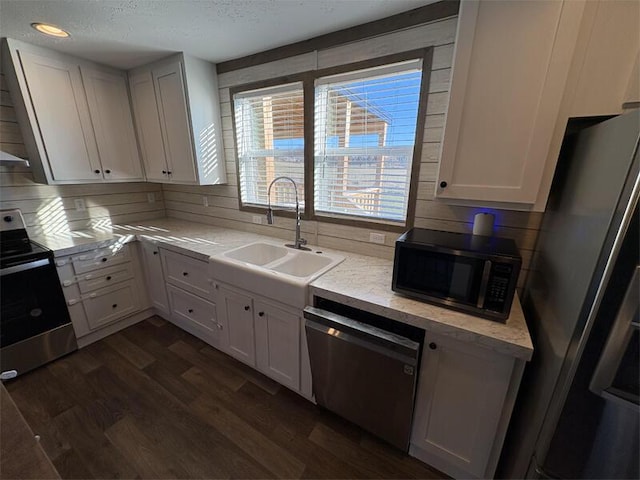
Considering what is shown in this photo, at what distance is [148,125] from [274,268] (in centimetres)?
194

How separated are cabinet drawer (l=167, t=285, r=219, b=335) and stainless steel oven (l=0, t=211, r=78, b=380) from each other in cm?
76

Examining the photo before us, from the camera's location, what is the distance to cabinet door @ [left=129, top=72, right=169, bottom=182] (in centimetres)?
233

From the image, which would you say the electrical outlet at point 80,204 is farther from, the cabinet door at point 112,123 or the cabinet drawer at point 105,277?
the cabinet drawer at point 105,277

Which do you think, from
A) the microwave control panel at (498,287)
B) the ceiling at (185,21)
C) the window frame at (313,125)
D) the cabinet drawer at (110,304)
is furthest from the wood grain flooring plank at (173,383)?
the ceiling at (185,21)

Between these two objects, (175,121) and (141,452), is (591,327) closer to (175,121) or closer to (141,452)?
(141,452)

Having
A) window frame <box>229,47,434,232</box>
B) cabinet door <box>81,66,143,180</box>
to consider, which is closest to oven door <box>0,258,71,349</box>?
cabinet door <box>81,66,143,180</box>

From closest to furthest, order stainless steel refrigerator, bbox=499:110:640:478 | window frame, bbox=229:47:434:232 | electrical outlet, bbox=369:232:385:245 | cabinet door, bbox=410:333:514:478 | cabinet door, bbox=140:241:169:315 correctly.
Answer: stainless steel refrigerator, bbox=499:110:640:478 < cabinet door, bbox=410:333:514:478 < window frame, bbox=229:47:434:232 < electrical outlet, bbox=369:232:385:245 < cabinet door, bbox=140:241:169:315

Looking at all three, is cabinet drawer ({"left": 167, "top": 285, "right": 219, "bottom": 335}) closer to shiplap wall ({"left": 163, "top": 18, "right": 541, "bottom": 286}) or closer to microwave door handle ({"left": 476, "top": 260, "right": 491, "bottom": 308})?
shiplap wall ({"left": 163, "top": 18, "right": 541, "bottom": 286})

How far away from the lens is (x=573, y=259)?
916mm

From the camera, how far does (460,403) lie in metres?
1.19

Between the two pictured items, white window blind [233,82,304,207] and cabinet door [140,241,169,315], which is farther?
cabinet door [140,241,169,315]

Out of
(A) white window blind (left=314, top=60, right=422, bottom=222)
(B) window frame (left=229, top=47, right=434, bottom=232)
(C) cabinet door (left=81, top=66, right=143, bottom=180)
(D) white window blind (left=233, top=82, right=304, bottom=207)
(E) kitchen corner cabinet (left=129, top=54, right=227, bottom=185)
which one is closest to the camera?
(B) window frame (left=229, top=47, right=434, bottom=232)

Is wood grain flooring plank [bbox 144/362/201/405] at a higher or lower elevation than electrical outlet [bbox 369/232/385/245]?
lower

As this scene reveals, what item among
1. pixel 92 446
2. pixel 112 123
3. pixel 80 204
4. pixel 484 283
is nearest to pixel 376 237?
pixel 484 283
